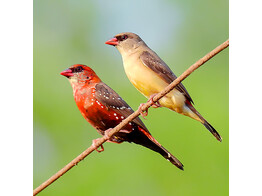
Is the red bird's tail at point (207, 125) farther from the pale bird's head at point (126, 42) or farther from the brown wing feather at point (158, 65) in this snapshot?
the pale bird's head at point (126, 42)

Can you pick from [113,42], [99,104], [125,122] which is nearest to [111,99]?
[99,104]

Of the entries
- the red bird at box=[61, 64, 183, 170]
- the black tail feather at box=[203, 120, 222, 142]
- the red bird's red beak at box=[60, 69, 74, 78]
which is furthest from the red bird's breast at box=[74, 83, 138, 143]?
the black tail feather at box=[203, 120, 222, 142]

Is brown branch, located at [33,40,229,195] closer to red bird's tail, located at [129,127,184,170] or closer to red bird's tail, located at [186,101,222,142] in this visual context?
red bird's tail, located at [129,127,184,170]

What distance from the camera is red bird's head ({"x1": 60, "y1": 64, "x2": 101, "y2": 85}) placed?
2570 millimetres

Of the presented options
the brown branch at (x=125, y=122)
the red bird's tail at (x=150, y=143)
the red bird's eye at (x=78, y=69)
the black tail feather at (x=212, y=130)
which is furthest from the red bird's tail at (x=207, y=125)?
the red bird's eye at (x=78, y=69)

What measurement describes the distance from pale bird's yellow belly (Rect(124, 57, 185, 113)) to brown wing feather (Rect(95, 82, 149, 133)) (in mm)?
137

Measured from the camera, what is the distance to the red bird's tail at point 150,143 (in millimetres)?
2314

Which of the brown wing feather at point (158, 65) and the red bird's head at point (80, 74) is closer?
the red bird's head at point (80, 74)

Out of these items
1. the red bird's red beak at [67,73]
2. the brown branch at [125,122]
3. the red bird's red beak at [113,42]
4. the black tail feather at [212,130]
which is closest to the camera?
the brown branch at [125,122]

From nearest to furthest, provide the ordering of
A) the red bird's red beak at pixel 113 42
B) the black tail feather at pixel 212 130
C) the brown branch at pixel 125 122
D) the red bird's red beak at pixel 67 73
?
1. the brown branch at pixel 125 122
2. the black tail feather at pixel 212 130
3. the red bird's red beak at pixel 67 73
4. the red bird's red beak at pixel 113 42

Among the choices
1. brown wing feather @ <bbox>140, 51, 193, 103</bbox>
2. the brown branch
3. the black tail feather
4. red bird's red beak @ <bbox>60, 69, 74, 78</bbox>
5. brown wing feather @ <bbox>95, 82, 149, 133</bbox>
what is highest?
red bird's red beak @ <bbox>60, 69, 74, 78</bbox>

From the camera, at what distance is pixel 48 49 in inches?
109
